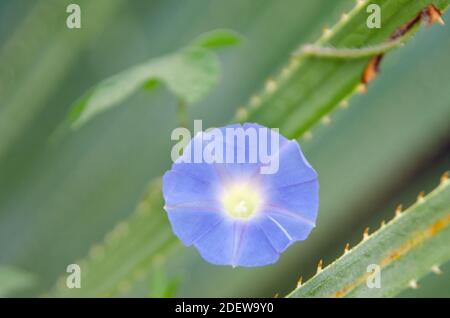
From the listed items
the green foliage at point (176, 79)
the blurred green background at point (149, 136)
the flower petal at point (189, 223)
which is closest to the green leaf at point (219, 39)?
the green foliage at point (176, 79)

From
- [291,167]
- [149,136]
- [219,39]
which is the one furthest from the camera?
[149,136]

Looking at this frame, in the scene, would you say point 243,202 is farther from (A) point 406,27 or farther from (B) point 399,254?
(A) point 406,27

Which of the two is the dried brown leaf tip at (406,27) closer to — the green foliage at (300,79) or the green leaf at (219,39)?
the green foliage at (300,79)

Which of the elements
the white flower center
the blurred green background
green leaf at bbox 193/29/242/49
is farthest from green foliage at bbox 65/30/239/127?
the blurred green background

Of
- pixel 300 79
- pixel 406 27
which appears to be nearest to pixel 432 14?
pixel 406 27

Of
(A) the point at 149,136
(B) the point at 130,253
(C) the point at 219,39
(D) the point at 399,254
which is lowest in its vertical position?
(D) the point at 399,254
